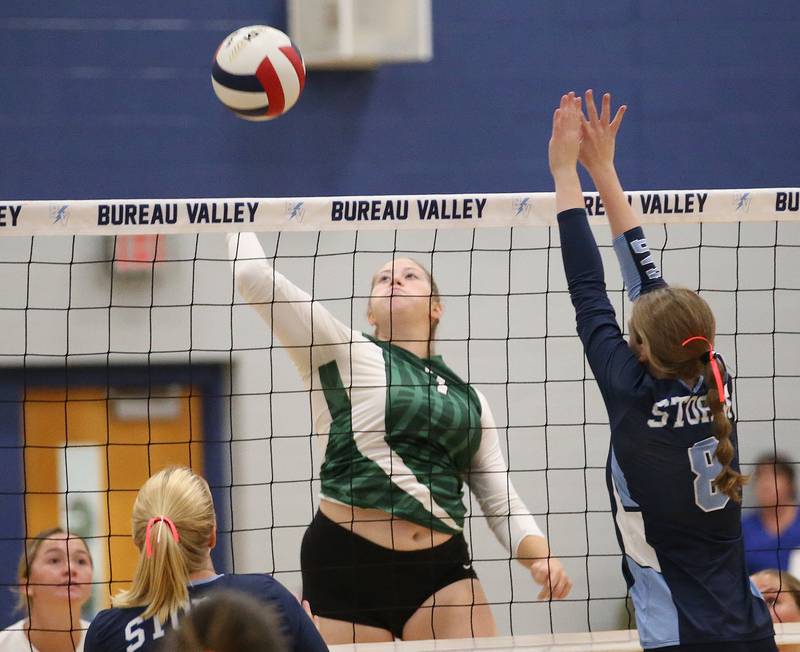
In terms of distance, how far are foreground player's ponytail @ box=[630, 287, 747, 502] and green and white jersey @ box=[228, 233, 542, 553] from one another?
62.4 inches

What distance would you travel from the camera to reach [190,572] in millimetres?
2643

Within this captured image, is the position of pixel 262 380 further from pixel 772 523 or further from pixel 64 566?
pixel 772 523

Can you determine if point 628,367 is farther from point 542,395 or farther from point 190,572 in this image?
point 542,395

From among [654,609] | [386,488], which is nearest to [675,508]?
[654,609]

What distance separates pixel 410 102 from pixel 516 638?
375cm

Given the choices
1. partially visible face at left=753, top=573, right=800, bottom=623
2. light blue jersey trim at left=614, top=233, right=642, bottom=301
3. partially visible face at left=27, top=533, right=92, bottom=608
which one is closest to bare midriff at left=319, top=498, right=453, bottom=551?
partially visible face at left=27, top=533, right=92, bottom=608

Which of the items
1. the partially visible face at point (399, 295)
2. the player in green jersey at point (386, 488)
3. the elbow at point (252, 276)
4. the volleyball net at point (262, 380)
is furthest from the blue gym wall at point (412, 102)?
the elbow at point (252, 276)

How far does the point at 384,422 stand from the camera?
4109 millimetres

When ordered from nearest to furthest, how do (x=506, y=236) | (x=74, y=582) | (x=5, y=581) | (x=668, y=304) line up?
1. (x=668, y=304)
2. (x=74, y=582)
3. (x=5, y=581)
4. (x=506, y=236)

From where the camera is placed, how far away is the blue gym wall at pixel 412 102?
662 centimetres

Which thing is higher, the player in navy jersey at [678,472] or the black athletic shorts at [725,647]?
the player in navy jersey at [678,472]

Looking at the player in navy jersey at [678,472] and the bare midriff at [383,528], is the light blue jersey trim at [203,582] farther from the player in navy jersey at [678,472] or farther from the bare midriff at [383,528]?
the bare midriff at [383,528]

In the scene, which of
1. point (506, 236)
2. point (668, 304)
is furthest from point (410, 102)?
point (668, 304)

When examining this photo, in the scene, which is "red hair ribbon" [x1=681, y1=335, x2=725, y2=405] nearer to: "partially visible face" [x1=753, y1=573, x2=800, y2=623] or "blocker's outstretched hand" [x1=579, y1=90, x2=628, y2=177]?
"blocker's outstretched hand" [x1=579, y1=90, x2=628, y2=177]
